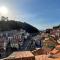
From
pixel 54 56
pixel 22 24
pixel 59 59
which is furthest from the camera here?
pixel 22 24

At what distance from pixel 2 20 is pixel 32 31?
12076 mm

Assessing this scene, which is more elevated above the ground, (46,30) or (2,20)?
(2,20)

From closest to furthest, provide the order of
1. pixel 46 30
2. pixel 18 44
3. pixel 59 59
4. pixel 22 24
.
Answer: pixel 59 59 → pixel 18 44 → pixel 46 30 → pixel 22 24

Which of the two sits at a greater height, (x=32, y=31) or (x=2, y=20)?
(x=2, y=20)

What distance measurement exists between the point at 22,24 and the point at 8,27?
511 centimetres

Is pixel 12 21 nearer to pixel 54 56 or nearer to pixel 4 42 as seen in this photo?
pixel 4 42

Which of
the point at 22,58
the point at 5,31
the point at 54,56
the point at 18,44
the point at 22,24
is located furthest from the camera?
the point at 22,24

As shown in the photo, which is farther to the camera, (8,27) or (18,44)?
(8,27)

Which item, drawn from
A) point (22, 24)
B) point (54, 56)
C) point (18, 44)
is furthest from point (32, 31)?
point (54, 56)

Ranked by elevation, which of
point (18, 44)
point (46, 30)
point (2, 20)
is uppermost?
point (2, 20)

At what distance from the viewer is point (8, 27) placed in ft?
194

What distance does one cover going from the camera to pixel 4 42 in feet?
132

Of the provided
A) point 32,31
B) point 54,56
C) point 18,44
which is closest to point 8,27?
point 32,31

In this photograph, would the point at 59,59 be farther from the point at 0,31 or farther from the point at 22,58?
the point at 0,31
